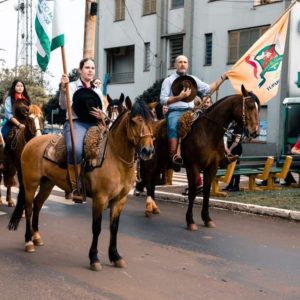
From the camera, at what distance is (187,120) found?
30.6 ft

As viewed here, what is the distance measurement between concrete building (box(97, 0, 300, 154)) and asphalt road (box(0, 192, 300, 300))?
17293 mm

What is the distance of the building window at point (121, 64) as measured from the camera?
3588cm

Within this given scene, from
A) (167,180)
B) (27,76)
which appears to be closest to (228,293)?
(167,180)

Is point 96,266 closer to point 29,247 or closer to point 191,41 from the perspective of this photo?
point 29,247

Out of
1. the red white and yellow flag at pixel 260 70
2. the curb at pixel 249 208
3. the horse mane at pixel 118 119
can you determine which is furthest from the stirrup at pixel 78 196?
the red white and yellow flag at pixel 260 70

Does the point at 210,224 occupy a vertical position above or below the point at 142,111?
below

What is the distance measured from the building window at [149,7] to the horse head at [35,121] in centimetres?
2415

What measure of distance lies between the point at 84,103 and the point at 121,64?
1199 inches

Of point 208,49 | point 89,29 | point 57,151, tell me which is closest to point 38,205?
point 57,151

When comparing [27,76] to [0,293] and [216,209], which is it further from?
[0,293]

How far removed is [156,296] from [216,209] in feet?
18.6

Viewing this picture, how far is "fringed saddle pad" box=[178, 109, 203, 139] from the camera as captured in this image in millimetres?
9328

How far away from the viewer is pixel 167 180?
14.5 m

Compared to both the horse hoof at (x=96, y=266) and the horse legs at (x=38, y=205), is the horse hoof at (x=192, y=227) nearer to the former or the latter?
the horse legs at (x=38, y=205)
